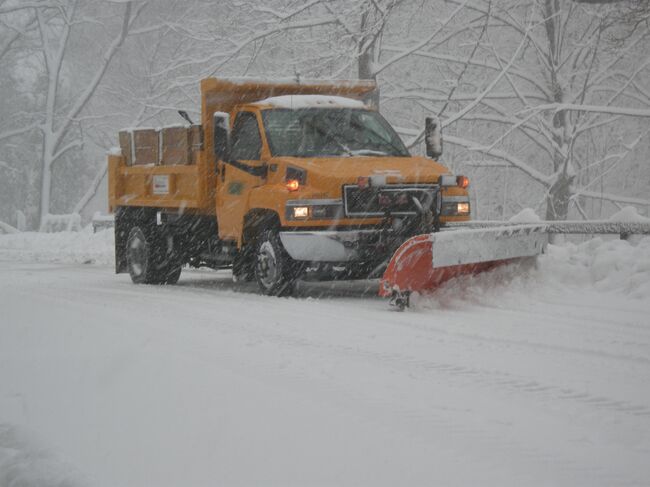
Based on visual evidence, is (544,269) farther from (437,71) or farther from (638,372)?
(437,71)

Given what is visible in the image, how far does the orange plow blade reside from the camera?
9.01m

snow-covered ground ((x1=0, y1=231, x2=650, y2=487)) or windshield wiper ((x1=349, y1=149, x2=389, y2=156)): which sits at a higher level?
windshield wiper ((x1=349, y1=149, x2=389, y2=156))

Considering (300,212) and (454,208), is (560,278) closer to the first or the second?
(454,208)

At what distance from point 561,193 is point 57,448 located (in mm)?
16930

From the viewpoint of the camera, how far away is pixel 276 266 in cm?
1051

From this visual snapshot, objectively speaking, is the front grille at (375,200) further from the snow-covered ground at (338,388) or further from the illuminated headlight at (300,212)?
the snow-covered ground at (338,388)

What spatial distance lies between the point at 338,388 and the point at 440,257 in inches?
136

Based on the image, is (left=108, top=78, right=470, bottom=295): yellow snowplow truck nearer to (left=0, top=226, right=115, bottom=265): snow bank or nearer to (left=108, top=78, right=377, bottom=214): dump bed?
(left=108, top=78, right=377, bottom=214): dump bed

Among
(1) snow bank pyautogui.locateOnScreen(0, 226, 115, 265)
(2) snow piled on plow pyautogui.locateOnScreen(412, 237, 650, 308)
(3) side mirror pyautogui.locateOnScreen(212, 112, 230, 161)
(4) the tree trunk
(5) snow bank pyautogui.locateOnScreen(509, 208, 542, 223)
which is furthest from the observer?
(4) the tree trunk

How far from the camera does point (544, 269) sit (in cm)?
1078

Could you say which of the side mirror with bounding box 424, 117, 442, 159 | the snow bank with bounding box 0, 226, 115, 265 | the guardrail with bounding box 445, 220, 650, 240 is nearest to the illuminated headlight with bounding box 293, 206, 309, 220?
the guardrail with bounding box 445, 220, 650, 240

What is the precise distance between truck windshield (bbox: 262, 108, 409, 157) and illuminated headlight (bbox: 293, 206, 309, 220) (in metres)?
0.90

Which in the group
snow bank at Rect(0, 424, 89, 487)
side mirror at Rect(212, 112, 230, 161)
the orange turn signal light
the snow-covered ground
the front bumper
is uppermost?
side mirror at Rect(212, 112, 230, 161)

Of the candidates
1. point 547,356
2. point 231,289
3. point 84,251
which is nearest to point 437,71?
point 84,251
